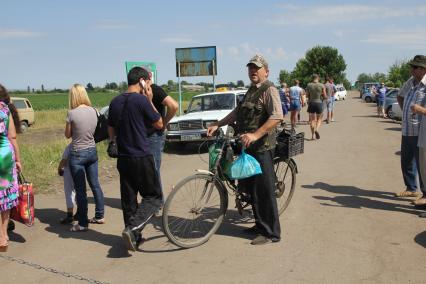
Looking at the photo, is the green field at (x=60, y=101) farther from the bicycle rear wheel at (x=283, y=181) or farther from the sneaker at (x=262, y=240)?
the sneaker at (x=262, y=240)

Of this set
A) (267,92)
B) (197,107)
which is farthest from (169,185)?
(197,107)

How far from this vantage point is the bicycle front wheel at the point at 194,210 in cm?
448

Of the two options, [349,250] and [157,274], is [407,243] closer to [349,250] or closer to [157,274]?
[349,250]

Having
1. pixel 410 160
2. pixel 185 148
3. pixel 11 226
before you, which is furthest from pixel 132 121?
pixel 185 148

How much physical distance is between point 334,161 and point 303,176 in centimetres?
180

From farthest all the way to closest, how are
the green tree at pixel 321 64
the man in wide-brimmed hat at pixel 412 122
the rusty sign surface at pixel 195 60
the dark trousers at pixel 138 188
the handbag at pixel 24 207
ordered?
the green tree at pixel 321 64
the rusty sign surface at pixel 195 60
the man in wide-brimmed hat at pixel 412 122
the handbag at pixel 24 207
the dark trousers at pixel 138 188

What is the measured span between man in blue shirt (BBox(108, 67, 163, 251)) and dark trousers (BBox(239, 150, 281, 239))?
Answer: 1.10m

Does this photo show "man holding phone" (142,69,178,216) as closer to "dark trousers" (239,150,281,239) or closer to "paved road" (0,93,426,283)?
"paved road" (0,93,426,283)

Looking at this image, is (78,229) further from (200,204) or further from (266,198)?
(266,198)

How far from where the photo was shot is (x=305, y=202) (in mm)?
6414

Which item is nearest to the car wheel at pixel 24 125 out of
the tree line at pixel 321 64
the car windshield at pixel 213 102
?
the car windshield at pixel 213 102

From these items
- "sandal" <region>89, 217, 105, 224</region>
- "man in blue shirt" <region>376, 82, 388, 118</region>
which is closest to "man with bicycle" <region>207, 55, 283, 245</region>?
"sandal" <region>89, 217, 105, 224</region>

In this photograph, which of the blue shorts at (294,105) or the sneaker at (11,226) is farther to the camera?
the blue shorts at (294,105)

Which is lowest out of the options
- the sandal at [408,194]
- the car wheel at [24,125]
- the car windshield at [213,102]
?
the car wheel at [24,125]
